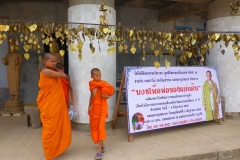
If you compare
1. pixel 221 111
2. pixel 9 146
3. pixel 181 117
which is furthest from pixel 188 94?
pixel 9 146

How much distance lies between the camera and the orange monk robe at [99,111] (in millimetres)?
3278

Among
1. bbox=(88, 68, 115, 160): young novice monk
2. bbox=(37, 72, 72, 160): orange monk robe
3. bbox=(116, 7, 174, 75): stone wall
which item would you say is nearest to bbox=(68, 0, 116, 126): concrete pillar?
bbox=(88, 68, 115, 160): young novice monk

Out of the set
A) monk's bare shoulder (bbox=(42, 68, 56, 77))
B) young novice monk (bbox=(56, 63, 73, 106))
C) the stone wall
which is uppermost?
the stone wall

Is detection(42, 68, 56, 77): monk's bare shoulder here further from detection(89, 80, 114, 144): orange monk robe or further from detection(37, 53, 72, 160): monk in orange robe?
detection(89, 80, 114, 144): orange monk robe

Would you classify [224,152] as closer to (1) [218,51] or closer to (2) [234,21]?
(1) [218,51]

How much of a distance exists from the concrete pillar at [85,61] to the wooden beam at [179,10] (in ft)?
10.1

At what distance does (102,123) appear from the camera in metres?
3.28

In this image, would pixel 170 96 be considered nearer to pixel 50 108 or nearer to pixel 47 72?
pixel 50 108

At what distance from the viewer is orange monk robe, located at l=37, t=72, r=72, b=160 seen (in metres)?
3.02

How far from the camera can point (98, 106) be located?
3318 mm

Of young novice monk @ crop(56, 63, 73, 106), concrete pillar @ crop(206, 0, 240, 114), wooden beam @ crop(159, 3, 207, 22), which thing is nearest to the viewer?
young novice monk @ crop(56, 63, 73, 106)

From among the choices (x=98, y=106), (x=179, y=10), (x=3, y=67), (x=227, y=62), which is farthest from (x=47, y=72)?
(x=179, y=10)

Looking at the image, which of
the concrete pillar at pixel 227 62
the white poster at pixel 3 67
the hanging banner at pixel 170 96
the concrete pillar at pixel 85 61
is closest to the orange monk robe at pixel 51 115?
the concrete pillar at pixel 85 61

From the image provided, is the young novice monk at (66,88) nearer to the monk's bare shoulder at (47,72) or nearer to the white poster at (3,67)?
the monk's bare shoulder at (47,72)
